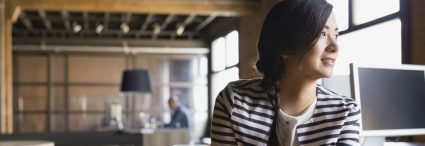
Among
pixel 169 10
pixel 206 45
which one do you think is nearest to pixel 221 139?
pixel 169 10

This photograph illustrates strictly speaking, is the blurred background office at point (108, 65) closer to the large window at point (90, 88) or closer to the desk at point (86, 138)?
the large window at point (90, 88)

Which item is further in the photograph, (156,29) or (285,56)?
(156,29)

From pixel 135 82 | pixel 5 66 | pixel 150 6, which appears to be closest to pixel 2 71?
pixel 5 66

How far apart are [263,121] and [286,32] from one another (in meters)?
0.18

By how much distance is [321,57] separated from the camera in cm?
96

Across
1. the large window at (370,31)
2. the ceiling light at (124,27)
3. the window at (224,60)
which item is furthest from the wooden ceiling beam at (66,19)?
the large window at (370,31)

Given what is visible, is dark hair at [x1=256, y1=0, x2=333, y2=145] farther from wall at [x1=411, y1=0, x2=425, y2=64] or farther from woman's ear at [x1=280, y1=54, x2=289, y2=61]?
wall at [x1=411, y1=0, x2=425, y2=64]

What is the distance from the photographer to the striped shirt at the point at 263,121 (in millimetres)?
984

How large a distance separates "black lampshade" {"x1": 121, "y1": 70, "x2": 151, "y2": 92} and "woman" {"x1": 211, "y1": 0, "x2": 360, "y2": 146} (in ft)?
20.3

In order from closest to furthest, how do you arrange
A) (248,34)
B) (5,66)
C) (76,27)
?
1. (5,66)
2. (248,34)
3. (76,27)

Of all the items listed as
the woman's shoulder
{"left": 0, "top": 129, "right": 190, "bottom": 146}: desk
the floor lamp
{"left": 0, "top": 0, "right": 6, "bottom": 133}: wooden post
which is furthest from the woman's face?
the floor lamp

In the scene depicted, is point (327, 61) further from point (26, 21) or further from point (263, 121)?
point (26, 21)

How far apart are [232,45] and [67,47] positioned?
3.59 metres

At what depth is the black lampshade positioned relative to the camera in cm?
716
